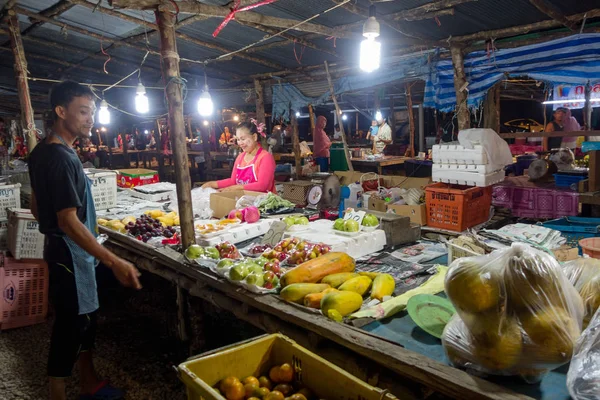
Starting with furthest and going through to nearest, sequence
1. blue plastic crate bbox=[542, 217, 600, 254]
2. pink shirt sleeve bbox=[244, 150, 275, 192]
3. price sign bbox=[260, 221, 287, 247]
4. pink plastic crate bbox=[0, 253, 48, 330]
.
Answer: pink shirt sleeve bbox=[244, 150, 275, 192] → pink plastic crate bbox=[0, 253, 48, 330] → blue plastic crate bbox=[542, 217, 600, 254] → price sign bbox=[260, 221, 287, 247]

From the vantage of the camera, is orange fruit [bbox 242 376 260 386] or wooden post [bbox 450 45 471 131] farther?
wooden post [bbox 450 45 471 131]

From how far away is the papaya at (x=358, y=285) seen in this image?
3.04 meters

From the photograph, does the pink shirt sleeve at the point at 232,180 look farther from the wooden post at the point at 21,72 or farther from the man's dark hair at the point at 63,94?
the wooden post at the point at 21,72

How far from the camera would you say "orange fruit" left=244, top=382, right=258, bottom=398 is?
211 cm

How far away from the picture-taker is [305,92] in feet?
33.8

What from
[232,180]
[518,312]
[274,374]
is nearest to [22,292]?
[232,180]

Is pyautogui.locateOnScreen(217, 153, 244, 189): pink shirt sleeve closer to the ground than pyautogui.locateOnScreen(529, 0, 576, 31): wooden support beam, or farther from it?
closer to the ground

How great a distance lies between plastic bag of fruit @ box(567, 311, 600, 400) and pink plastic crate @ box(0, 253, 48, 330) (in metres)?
5.87

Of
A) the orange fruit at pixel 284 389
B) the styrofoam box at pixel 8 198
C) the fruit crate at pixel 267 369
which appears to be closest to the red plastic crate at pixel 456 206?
the fruit crate at pixel 267 369

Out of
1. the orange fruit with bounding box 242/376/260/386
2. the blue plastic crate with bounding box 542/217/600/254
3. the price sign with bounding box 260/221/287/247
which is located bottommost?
the orange fruit with bounding box 242/376/260/386

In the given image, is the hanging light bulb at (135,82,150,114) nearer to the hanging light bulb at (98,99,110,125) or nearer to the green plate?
the hanging light bulb at (98,99,110,125)

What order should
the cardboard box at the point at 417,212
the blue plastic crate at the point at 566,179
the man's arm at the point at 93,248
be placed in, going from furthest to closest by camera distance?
the blue plastic crate at the point at 566,179
the cardboard box at the point at 417,212
the man's arm at the point at 93,248

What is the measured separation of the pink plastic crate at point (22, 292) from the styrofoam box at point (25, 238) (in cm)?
12

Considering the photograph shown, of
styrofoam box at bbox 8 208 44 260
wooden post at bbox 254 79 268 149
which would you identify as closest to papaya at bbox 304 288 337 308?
styrofoam box at bbox 8 208 44 260
